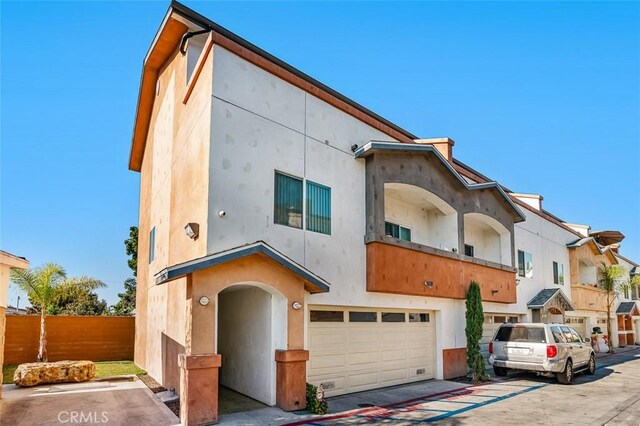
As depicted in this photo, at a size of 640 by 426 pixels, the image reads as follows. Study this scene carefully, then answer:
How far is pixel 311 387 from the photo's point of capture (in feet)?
35.0

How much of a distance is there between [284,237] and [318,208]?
146 cm

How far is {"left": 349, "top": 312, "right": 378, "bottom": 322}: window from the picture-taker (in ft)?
43.7

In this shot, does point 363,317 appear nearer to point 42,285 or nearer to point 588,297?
point 42,285

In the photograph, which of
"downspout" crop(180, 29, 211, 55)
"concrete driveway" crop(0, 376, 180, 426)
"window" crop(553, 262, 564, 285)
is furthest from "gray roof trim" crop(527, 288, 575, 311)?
"downspout" crop(180, 29, 211, 55)

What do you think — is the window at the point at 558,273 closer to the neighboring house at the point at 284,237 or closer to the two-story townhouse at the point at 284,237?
the neighboring house at the point at 284,237

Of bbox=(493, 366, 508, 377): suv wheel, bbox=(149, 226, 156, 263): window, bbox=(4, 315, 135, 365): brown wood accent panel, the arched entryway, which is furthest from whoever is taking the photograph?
bbox=(4, 315, 135, 365): brown wood accent panel

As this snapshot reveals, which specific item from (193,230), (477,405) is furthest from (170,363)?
(477,405)

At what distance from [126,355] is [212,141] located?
47.3ft

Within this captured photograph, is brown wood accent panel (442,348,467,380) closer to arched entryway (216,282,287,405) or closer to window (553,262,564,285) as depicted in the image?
arched entryway (216,282,287,405)

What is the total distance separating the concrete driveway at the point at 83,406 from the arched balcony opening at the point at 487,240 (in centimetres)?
1385

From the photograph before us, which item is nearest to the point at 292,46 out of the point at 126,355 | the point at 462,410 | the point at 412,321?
the point at 412,321

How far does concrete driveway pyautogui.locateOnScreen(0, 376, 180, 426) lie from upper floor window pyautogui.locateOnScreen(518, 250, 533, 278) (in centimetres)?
1770

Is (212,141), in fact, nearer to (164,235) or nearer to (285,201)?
(285,201)

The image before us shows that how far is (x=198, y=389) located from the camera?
895 cm
